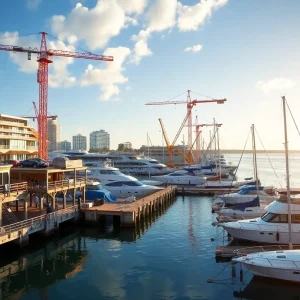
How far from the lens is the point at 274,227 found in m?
27.7

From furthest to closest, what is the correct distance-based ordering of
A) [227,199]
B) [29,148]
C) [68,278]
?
[29,148], [227,199], [68,278]

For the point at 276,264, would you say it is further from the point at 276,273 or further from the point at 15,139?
the point at 15,139

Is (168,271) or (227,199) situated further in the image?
(227,199)

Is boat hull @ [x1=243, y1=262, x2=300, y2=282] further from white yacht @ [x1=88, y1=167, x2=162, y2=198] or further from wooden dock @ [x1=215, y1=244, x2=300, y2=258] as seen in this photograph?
white yacht @ [x1=88, y1=167, x2=162, y2=198]

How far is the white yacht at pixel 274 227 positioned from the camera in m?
27.3

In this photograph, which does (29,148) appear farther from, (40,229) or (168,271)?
(168,271)

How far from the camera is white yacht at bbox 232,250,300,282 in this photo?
20609 mm

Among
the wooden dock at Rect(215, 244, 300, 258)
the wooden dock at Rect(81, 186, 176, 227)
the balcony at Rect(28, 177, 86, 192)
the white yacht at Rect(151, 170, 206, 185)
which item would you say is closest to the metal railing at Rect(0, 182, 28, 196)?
the balcony at Rect(28, 177, 86, 192)

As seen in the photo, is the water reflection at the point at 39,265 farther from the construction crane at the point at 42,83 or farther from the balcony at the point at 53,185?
the construction crane at the point at 42,83

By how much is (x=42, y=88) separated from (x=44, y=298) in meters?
64.7

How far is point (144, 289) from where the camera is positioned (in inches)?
828

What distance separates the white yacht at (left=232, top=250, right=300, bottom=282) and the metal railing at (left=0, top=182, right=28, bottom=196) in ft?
65.9

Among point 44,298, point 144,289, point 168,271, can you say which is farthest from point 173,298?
point 44,298

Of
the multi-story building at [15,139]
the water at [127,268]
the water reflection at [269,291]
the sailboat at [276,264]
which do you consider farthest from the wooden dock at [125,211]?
the multi-story building at [15,139]
